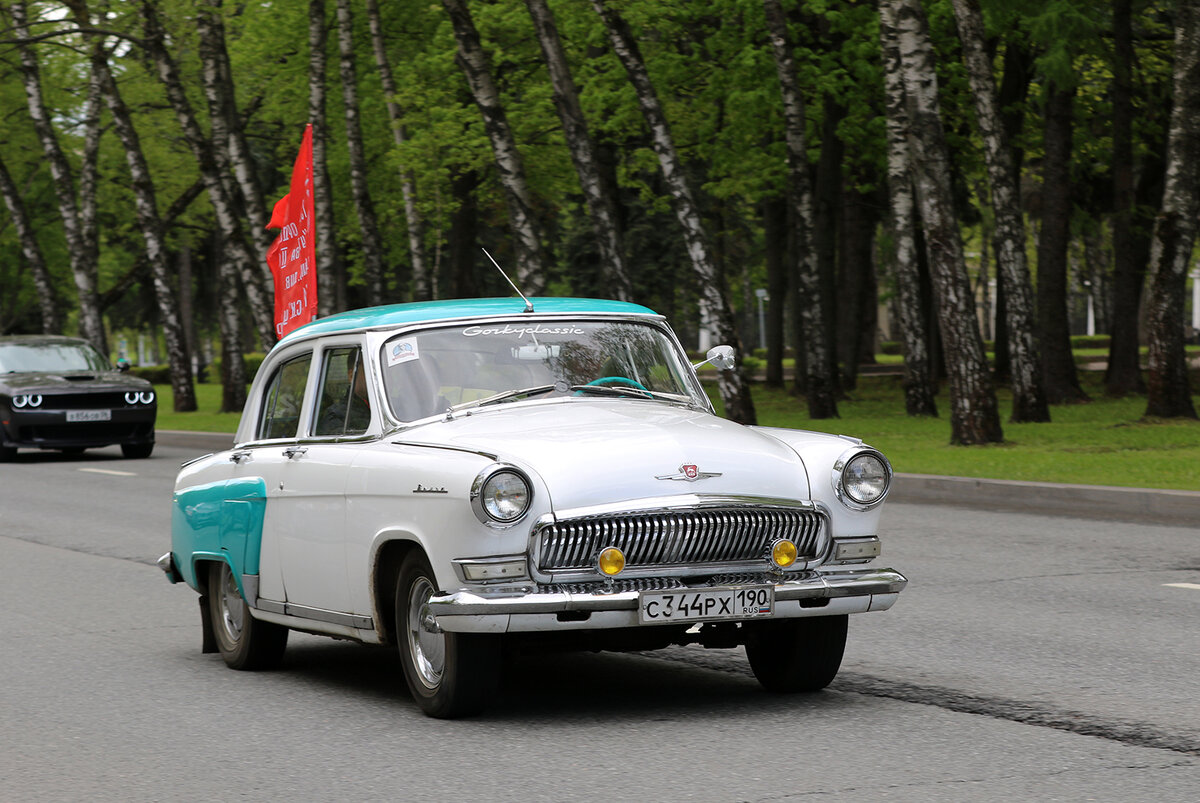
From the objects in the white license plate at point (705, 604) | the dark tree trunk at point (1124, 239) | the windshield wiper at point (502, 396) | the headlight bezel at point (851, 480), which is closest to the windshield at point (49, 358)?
the dark tree trunk at point (1124, 239)

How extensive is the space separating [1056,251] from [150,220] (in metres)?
19.4

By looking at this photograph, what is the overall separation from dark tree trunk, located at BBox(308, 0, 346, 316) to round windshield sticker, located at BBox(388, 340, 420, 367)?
24567 mm

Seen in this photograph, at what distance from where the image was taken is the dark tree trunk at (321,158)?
34000 millimetres

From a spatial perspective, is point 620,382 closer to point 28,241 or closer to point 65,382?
point 65,382

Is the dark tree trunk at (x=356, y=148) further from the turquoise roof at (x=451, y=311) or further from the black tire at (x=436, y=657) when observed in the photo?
the black tire at (x=436, y=657)

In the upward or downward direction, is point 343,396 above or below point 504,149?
below

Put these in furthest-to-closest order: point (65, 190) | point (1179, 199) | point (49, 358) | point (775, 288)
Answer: point (65, 190)
point (775, 288)
point (49, 358)
point (1179, 199)

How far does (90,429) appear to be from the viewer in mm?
26016

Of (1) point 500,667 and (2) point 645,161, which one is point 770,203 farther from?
(1) point 500,667

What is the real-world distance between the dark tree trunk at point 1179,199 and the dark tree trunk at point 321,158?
51.2 feet

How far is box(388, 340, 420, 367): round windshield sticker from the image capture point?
24.7 ft

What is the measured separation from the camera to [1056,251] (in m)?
29.4

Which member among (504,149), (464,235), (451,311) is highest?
(504,149)

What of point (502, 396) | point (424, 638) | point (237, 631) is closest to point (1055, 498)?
point (237, 631)
